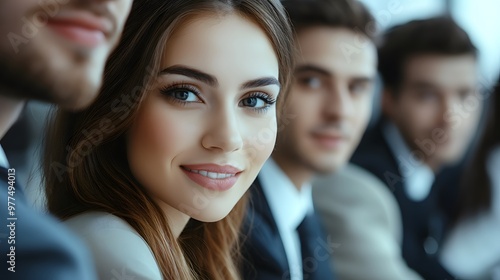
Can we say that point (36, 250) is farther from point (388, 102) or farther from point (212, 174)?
point (388, 102)

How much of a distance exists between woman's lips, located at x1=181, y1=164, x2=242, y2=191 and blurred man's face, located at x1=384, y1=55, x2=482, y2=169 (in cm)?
40

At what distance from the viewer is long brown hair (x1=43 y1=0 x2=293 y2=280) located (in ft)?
1.13

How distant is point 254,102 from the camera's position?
14.9 inches

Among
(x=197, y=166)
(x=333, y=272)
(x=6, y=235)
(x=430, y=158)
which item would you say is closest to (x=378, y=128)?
(x=430, y=158)

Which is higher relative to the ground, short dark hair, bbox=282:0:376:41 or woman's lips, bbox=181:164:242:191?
short dark hair, bbox=282:0:376:41

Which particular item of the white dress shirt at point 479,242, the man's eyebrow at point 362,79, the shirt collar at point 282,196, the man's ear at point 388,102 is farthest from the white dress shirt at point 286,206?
the white dress shirt at point 479,242

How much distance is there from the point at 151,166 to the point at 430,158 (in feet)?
1.67

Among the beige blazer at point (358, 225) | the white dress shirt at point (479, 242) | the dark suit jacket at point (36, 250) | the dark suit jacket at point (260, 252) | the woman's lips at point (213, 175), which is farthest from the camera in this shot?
the white dress shirt at point (479, 242)

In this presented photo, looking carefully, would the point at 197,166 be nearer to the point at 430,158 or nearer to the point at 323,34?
the point at 323,34

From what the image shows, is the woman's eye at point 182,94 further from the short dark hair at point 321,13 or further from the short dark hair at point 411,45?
the short dark hair at point 411,45

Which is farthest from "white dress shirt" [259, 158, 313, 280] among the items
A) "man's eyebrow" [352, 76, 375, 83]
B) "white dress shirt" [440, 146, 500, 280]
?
"white dress shirt" [440, 146, 500, 280]

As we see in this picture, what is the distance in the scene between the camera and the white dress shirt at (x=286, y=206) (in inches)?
20.2

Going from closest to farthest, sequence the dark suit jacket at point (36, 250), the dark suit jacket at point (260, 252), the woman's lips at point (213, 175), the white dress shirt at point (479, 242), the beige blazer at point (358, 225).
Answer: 1. the dark suit jacket at point (36, 250)
2. the woman's lips at point (213, 175)
3. the dark suit jacket at point (260, 252)
4. the beige blazer at point (358, 225)
5. the white dress shirt at point (479, 242)

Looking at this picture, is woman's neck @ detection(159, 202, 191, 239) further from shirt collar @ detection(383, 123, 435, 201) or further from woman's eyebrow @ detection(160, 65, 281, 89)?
shirt collar @ detection(383, 123, 435, 201)
